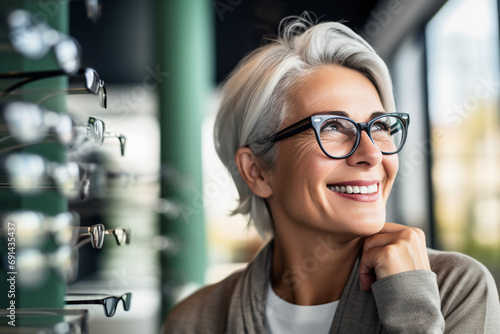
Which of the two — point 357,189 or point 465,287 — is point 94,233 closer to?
point 357,189

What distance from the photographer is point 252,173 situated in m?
1.28

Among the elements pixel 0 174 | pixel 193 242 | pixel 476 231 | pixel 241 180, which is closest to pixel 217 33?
pixel 193 242

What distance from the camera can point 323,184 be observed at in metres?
1.07

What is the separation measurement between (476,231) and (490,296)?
111 inches

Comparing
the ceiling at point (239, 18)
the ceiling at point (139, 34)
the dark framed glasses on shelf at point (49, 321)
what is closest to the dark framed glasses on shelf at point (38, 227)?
the dark framed glasses on shelf at point (49, 321)

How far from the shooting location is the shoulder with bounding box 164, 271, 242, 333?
1295 mm

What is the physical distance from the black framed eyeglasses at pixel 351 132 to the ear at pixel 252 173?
0.21 metres

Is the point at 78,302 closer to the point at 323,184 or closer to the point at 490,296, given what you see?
the point at 323,184

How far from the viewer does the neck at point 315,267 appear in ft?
3.74

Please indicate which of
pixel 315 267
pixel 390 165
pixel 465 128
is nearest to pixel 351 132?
pixel 390 165

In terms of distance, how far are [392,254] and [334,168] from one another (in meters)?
0.21

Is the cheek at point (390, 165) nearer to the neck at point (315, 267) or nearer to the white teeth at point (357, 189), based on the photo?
the white teeth at point (357, 189)

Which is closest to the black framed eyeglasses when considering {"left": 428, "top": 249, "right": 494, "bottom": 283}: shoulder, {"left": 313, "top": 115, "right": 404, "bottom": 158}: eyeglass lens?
{"left": 313, "top": 115, "right": 404, "bottom": 158}: eyeglass lens

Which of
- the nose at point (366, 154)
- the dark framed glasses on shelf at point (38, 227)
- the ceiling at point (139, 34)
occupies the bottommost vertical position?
the dark framed glasses on shelf at point (38, 227)
